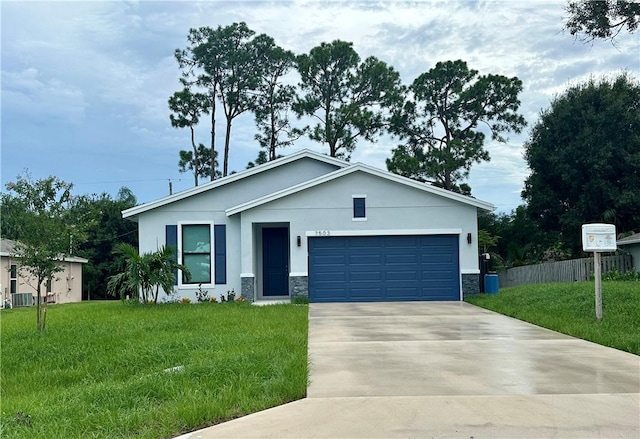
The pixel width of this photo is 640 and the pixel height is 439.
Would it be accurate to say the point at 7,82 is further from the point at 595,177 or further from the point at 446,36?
the point at 595,177

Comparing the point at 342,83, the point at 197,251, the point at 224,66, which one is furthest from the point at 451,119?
the point at 197,251

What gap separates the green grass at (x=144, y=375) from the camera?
17.7 feet

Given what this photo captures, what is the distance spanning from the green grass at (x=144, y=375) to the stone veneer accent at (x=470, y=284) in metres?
7.47

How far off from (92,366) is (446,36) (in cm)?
1507

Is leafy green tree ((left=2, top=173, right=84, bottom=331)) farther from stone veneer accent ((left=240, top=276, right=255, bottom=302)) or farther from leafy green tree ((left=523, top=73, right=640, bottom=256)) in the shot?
leafy green tree ((left=523, top=73, right=640, bottom=256))

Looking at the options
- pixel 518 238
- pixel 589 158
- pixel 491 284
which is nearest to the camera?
pixel 491 284

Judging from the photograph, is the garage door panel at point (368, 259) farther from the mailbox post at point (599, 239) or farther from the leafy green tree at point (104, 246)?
the leafy green tree at point (104, 246)

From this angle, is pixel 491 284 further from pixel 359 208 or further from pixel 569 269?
pixel 359 208

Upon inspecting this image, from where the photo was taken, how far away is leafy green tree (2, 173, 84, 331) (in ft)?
33.8

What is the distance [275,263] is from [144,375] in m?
12.5

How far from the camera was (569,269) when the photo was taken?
20.3m

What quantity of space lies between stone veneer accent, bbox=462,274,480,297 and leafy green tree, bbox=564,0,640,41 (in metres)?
8.13

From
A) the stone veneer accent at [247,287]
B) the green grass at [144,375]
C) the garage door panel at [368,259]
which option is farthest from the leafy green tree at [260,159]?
the green grass at [144,375]

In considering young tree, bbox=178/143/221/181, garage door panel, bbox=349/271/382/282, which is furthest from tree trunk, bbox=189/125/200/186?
garage door panel, bbox=349/271/382/282
